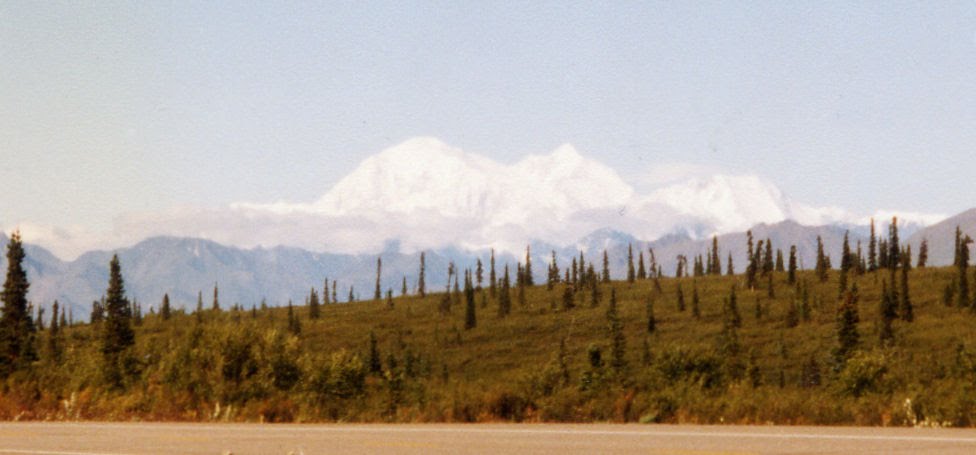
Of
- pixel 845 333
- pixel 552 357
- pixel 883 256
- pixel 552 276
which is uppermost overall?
pixel 883 256

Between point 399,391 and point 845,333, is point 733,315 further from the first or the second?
point 399,391

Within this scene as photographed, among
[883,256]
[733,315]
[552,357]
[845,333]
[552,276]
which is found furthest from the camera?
[552,276]

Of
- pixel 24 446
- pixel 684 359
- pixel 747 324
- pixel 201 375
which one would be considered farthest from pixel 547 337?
pixel 24 446

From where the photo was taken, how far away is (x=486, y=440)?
51.6ft

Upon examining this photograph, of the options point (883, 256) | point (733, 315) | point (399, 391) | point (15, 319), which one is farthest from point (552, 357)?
point (883, 256)

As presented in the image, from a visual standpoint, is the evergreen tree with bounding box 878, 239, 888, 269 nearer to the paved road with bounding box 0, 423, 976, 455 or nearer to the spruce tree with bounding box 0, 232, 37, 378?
the spruce tree with bounding box 0, 232, 37, 378

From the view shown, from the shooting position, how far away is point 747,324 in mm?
123438

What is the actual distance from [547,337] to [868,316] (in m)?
38.4

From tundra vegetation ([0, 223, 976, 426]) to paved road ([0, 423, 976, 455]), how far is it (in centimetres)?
232

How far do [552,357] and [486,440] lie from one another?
64.4 meters

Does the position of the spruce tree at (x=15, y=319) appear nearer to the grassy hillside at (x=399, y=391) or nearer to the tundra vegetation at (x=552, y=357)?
the tundra vegetation at (x=552, y=357)

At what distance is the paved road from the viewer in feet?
45.3

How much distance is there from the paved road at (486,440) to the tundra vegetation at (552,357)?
7.60 ft

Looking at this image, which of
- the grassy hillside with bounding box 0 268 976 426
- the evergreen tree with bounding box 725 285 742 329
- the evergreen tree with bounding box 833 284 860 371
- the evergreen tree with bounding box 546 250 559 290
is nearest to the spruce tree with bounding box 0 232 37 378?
the grassy hillside with bounding box 0 268 976 426
